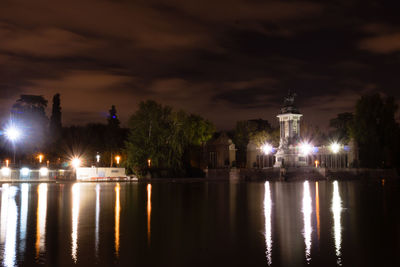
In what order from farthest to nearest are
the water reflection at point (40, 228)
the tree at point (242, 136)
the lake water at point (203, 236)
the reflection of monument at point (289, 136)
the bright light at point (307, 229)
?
1. the tree at point (242, 136)
2. the reflection of monument at point (289, 136)
3. the water reflection at point (40, 228)
4. the bright light at point (307, 229)
5. the lake water at point (203, 236)

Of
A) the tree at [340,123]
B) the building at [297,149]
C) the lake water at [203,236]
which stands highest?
the tree at [340,123]

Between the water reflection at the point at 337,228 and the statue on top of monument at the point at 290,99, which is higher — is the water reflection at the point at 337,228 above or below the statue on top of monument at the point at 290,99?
below

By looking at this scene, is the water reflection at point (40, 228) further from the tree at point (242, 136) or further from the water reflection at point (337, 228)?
the tree at point (242, 136)

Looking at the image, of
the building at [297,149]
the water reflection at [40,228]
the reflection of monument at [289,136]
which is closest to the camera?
the water reflection at [40,228]

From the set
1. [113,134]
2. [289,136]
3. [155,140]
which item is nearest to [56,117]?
[113,134]

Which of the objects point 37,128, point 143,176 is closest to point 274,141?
point 143,176

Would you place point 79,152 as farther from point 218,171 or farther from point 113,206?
point 113,206

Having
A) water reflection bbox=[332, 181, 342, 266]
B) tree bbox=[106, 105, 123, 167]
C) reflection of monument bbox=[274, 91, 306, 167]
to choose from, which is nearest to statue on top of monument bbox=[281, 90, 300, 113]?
reflection of monument bbox=[274, 91, 306, 167]

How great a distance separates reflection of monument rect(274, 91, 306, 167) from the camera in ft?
218

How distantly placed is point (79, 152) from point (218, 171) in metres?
32.2

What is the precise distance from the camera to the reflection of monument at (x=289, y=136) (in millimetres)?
66562

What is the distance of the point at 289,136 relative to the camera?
6775 cm

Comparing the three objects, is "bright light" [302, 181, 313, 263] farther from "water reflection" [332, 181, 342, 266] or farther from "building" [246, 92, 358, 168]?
"building" [246, 92, 358, 168]

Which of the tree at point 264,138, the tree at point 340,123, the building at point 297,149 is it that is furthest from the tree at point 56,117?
the tree at point 340,123
